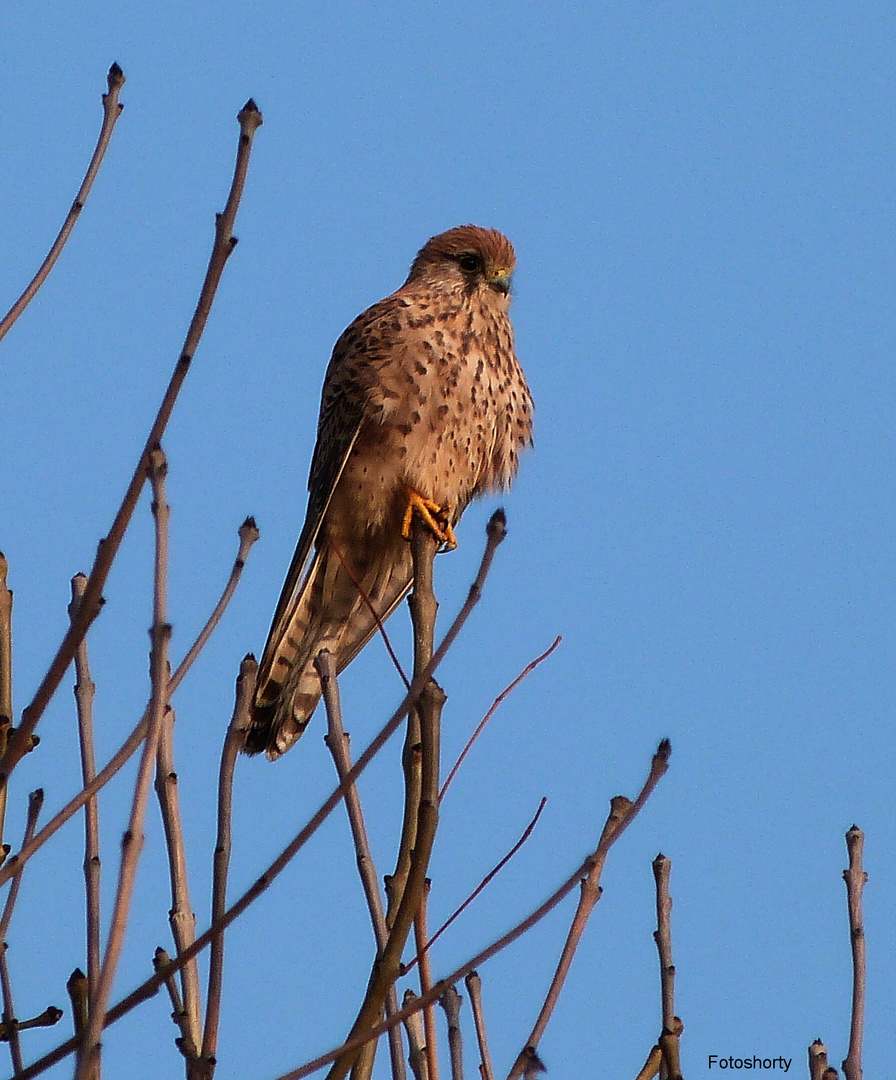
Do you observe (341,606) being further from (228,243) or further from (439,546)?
(228,243)

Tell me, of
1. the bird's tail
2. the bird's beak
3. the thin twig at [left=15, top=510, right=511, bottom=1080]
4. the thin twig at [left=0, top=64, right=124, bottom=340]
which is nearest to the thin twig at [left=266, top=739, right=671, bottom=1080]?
the thin twig at [left=15, top=510, right=511, bottom=1080]

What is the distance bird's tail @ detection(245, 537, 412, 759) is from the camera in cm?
405

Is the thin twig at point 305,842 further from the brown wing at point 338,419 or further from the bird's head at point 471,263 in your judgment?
the bird's head at point 471,263

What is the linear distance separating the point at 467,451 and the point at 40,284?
247 centimetres

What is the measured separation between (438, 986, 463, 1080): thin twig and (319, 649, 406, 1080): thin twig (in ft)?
0.30

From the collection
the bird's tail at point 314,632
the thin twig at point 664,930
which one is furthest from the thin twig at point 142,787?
the bird's tail at point 314,632

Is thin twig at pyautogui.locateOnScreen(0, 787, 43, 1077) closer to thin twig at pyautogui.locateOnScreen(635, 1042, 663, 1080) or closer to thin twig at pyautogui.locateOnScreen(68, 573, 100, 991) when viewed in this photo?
thin twig at pyautogui.locateOnScreen(68, 573, 100, 991)

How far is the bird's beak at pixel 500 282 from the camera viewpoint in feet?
15.9

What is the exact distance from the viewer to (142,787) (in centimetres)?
169

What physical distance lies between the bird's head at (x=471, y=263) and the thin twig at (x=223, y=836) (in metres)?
2.93

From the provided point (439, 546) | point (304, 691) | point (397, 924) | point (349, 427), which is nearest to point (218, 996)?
point (397, 924)

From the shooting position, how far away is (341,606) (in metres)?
4.49

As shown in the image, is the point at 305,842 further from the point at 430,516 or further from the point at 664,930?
the point at 430,516

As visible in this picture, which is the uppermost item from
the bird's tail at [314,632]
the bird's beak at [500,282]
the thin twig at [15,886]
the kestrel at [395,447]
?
the bird's beak at [500,282]
